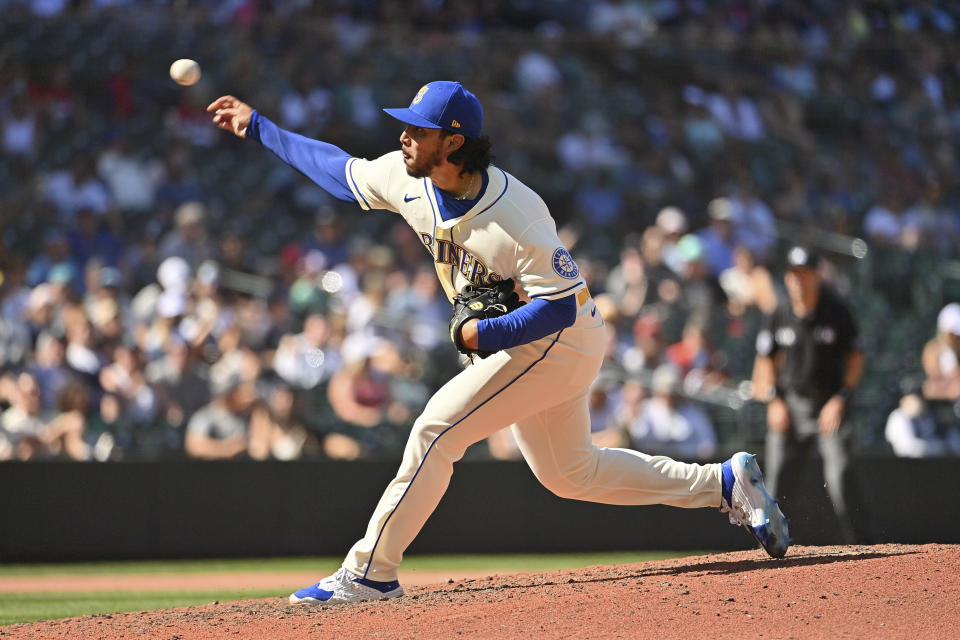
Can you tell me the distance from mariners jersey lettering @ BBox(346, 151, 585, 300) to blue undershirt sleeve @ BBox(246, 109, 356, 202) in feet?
1.07

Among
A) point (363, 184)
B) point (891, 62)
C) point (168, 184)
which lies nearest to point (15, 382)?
point (168, 184)

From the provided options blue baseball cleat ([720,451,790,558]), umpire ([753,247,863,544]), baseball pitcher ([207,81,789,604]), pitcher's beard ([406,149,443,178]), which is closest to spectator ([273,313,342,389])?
umpire ([753,247,863,544])

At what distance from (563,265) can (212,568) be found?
5191mm

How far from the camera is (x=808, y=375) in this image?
7.61 m

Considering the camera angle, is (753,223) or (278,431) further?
(753,223)

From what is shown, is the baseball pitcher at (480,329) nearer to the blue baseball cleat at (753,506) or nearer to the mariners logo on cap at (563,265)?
the mariners logo on cap at (563,265)

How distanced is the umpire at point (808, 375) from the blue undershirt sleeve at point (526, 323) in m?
3.03

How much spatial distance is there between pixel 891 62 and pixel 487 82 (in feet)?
18.3

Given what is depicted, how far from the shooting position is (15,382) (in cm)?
995

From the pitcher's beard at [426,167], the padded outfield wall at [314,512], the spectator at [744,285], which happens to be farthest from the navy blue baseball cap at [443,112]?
the spectator at [744,285]

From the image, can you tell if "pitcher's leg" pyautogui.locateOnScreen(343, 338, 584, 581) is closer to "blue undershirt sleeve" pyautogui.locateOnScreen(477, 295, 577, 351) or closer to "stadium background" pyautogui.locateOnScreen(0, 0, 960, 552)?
"blue undershirt sleeve" pyautogui.locateOnScreen(477, 295, 577, 351)

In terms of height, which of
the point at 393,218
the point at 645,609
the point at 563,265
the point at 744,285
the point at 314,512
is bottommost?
the point at 645,609

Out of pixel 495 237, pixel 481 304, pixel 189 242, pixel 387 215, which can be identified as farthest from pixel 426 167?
pixel 387 215

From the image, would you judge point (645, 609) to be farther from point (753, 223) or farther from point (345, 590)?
point (753, 223)
